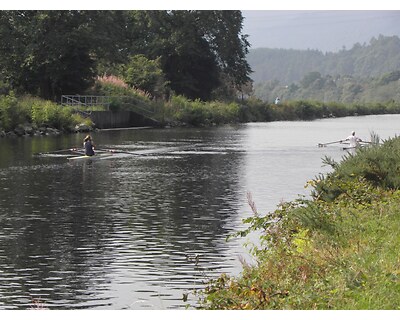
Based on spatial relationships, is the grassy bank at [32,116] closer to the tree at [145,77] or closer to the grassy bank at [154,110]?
the grassy bank at [154,110]

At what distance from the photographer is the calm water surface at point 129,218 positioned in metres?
14.9

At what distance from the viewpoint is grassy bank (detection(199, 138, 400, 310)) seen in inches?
390

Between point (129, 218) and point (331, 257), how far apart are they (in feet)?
39.3

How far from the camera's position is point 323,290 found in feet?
33.3

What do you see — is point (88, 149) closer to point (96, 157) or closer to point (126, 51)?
point (96, 157)

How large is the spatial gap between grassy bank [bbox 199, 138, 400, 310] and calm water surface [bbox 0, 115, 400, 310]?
163 centimetres

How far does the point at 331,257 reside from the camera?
456 inches

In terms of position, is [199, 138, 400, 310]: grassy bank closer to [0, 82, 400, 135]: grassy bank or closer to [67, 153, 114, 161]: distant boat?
[67, 153, 114, 161]: distant boat

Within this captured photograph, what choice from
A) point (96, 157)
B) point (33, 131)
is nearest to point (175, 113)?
point (33, 131)

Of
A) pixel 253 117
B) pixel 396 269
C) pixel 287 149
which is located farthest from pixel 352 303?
pixel 253 117

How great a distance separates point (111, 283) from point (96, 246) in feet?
12.6

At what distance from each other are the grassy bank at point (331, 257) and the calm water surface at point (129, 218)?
5.34 ft

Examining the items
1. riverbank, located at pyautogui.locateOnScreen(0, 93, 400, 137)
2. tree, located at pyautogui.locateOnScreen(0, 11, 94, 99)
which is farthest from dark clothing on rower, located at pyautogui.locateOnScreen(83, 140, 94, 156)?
tree, located at pyautogui.locateOnScreen(0, 11, 94, 99)

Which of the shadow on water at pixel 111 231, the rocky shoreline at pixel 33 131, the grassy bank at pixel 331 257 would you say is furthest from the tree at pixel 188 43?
the grassy bank at pixel 331 257
